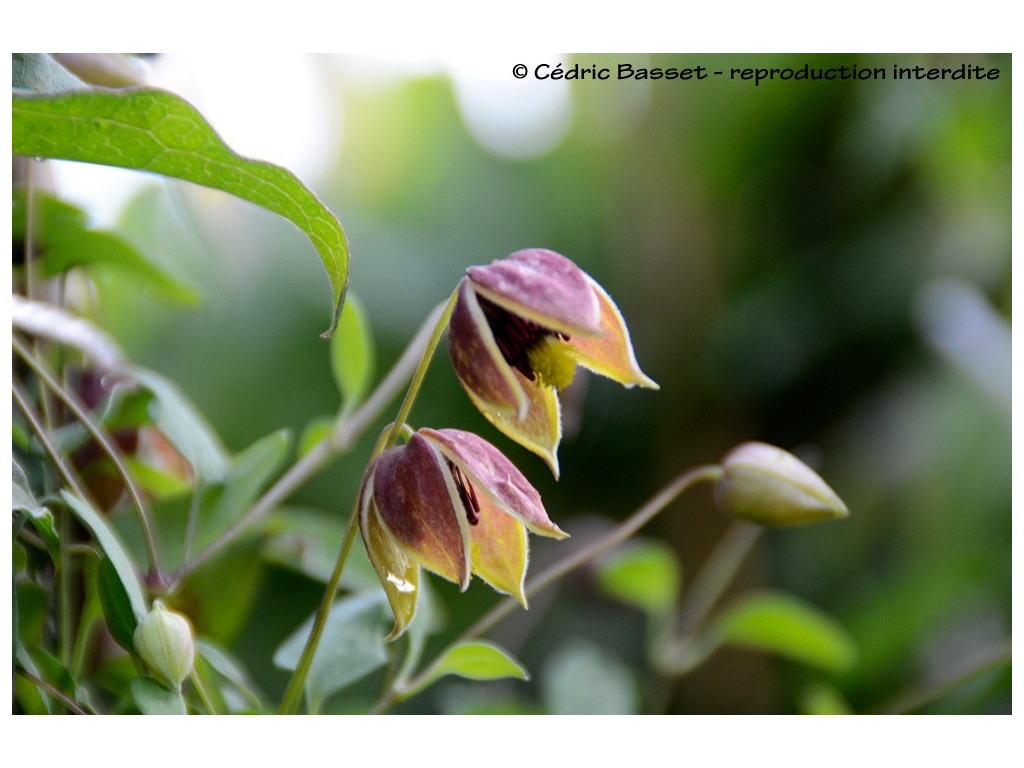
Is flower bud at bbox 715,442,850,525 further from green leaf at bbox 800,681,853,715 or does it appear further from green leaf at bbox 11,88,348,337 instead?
green leaf at bbox 800,681,853,715

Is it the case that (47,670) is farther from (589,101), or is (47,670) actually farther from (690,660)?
(589,101)

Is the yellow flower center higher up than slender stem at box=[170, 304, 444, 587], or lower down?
higher up

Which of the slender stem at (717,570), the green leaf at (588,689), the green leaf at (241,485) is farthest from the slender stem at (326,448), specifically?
the slender stem at (717,570)

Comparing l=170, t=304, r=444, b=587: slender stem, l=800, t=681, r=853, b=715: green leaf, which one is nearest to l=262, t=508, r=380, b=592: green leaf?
l=170, t=304, r=444, b=587: slender stem

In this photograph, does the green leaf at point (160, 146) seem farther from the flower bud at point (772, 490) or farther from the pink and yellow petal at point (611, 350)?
the flower bud at point (772, 490)

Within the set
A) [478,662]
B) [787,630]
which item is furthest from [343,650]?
[787,630]
